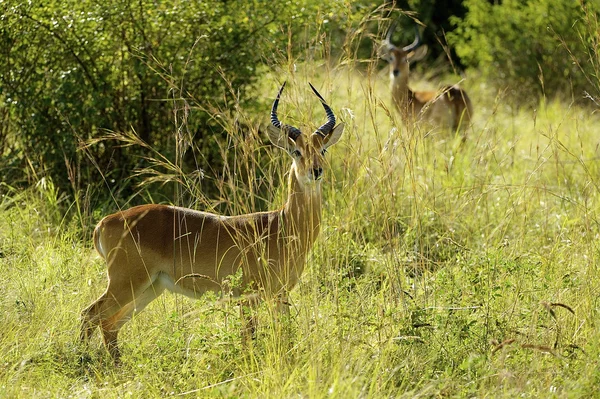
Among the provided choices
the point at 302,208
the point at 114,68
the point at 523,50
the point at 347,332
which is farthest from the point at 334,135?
the point at 523,50

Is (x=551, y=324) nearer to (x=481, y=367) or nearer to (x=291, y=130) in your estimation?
(x=481, y=367)

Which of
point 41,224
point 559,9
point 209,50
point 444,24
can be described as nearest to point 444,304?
point 41,224

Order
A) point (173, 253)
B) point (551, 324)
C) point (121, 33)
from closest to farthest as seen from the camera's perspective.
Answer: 1. point (551, 324)
2. point (173, 253)
3. point (121, 33)

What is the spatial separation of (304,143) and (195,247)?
29.4 inches

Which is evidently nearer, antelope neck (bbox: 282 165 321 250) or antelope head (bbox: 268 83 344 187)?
antelope head (bbox: 268 83 344 187)

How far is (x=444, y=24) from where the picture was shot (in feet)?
53.8

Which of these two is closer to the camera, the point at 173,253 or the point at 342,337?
the point at 342,337

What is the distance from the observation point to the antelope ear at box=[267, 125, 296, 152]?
15.0ft

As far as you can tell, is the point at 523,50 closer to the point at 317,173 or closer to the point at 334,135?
the point at 334,135

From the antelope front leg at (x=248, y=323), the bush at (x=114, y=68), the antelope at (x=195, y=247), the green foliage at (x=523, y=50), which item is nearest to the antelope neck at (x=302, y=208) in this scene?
the antelope at (x=195, y=247)

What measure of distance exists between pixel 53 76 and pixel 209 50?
3.84 feet

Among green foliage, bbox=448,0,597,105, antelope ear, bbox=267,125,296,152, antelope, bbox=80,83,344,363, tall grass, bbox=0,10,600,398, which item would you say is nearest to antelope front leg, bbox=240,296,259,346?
tall grass, bbox=0,10,600,398

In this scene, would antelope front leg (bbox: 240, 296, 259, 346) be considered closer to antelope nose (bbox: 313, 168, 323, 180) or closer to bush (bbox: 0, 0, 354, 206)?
antelope nose (bbox: 313, 168, 323, 180)

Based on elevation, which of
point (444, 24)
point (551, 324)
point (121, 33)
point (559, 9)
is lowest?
point (444, 24)
